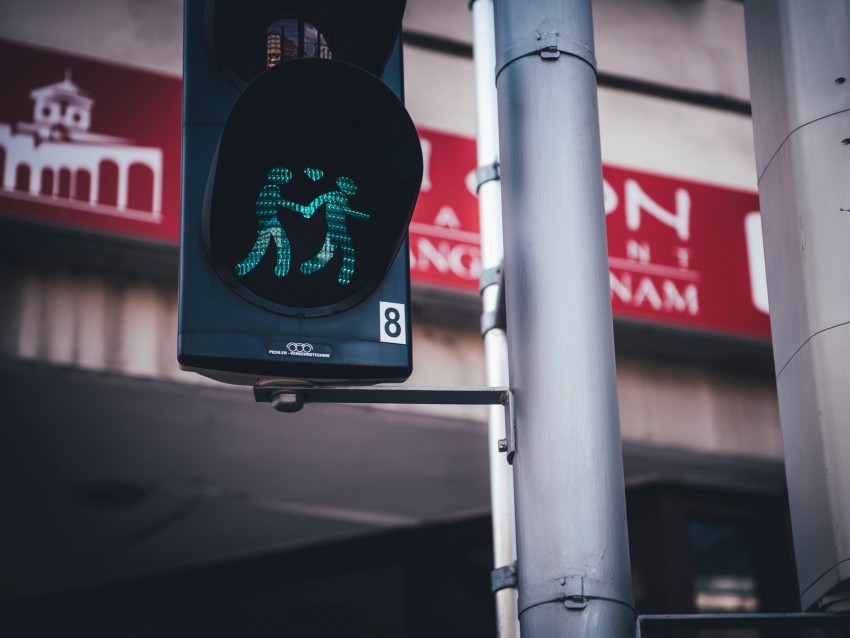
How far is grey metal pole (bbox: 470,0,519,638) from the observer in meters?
4.34

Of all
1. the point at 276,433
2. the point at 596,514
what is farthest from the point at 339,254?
the point at 276,433

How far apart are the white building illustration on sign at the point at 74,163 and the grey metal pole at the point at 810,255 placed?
15.8ft

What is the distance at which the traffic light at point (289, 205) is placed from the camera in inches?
119

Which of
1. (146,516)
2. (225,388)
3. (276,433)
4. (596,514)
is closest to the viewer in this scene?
(596,514)

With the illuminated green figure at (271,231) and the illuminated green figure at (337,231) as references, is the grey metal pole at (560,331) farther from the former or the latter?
the illuminated green figure at (271,231)

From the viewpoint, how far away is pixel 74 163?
8.00m

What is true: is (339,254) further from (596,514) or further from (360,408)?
(360,408)

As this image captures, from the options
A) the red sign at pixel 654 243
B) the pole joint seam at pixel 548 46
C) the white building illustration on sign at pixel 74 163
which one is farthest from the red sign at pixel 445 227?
the pole joint seam at pixel 548 46

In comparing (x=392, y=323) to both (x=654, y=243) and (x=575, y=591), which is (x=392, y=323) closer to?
(x=575, y=591)

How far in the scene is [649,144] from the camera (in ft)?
32.5

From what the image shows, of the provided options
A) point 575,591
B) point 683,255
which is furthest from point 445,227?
point 575,591

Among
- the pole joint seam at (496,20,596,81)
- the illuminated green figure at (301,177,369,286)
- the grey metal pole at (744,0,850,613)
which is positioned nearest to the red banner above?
the grey metal pole at (744,0,850,613)

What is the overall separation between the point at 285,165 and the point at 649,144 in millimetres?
7113

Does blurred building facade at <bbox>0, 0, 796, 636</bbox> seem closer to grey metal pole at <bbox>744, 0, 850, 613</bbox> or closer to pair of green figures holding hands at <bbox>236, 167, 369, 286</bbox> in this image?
grey metal pole at <bbox>744, 0, 850, 613</bbox>
